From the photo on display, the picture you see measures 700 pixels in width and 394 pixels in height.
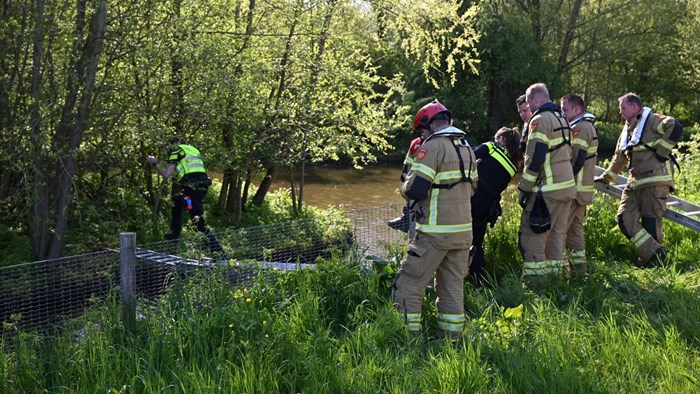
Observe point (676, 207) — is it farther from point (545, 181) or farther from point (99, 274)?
point (99, 274)

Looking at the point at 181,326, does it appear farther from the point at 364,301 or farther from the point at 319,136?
the point at 319,136

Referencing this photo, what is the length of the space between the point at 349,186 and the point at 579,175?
49.5 ft

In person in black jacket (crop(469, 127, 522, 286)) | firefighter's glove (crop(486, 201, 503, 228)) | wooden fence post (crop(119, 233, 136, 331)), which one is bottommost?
wooden fence post (crop(119, 233, 136, 331))

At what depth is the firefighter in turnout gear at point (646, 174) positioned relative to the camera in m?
8.12

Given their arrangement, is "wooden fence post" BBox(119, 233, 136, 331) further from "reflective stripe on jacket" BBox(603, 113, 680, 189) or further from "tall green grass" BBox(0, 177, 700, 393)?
"reflective stripe on jacket" BBox(603, 113, 680, 189)

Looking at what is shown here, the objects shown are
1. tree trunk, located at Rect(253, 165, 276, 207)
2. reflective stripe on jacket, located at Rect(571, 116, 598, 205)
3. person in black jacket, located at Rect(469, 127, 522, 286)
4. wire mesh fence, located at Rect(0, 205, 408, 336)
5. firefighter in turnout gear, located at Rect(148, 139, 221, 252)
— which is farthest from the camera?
tree trunk, located at Rect(253, 165, 276, 207)

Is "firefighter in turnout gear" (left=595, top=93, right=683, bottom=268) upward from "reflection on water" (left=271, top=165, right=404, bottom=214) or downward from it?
upward

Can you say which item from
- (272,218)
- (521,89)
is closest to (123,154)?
(272,218)

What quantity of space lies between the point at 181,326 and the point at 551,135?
12.7ft

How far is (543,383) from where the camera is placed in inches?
177

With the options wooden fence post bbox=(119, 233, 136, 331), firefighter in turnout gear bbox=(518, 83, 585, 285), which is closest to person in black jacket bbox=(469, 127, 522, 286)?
A: firefighter in turnout gear bbox=(518, 83, 585, 285)

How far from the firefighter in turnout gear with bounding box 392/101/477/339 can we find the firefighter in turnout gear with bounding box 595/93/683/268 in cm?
333

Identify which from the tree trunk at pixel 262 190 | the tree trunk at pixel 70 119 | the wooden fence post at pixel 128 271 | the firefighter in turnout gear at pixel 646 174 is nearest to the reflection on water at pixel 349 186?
the tree trunk at pixel 262 190

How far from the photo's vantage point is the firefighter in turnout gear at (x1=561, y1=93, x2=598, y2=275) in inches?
297
